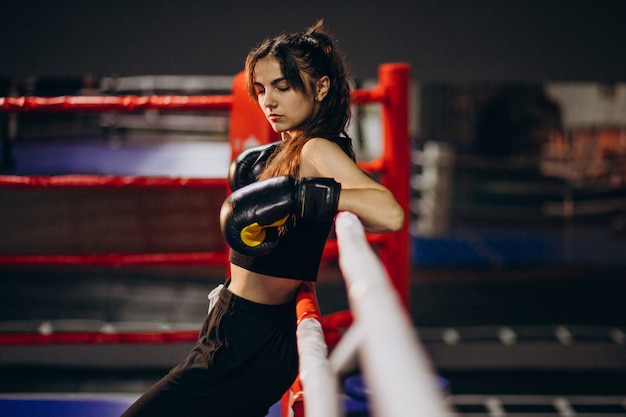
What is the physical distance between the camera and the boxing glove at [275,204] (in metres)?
0.92

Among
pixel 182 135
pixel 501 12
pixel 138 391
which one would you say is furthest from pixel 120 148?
pixel 501 12

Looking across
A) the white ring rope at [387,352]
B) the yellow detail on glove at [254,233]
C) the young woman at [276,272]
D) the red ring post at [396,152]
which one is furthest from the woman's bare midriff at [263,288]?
the red ring post at [396,152]

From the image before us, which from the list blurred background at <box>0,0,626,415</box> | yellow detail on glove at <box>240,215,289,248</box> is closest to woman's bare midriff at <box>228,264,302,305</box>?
yellow detail on glove at <box>240,215,289,248</box>

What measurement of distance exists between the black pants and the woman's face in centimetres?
31

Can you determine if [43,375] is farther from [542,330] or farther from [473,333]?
[542,330]

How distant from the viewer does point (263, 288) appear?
111 centimetres

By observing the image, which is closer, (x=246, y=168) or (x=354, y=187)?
(x=354, y=187)

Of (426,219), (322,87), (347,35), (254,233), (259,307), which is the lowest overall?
(259,307)

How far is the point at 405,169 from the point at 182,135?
10857 millimetres

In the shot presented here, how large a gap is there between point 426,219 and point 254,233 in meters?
5.23

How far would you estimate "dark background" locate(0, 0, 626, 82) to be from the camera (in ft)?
8.08

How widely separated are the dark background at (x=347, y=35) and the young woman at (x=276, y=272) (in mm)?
1441

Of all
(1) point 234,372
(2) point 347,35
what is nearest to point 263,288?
(1) point 234,372

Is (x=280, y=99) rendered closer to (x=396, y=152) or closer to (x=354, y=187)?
(x=354, y=187)
